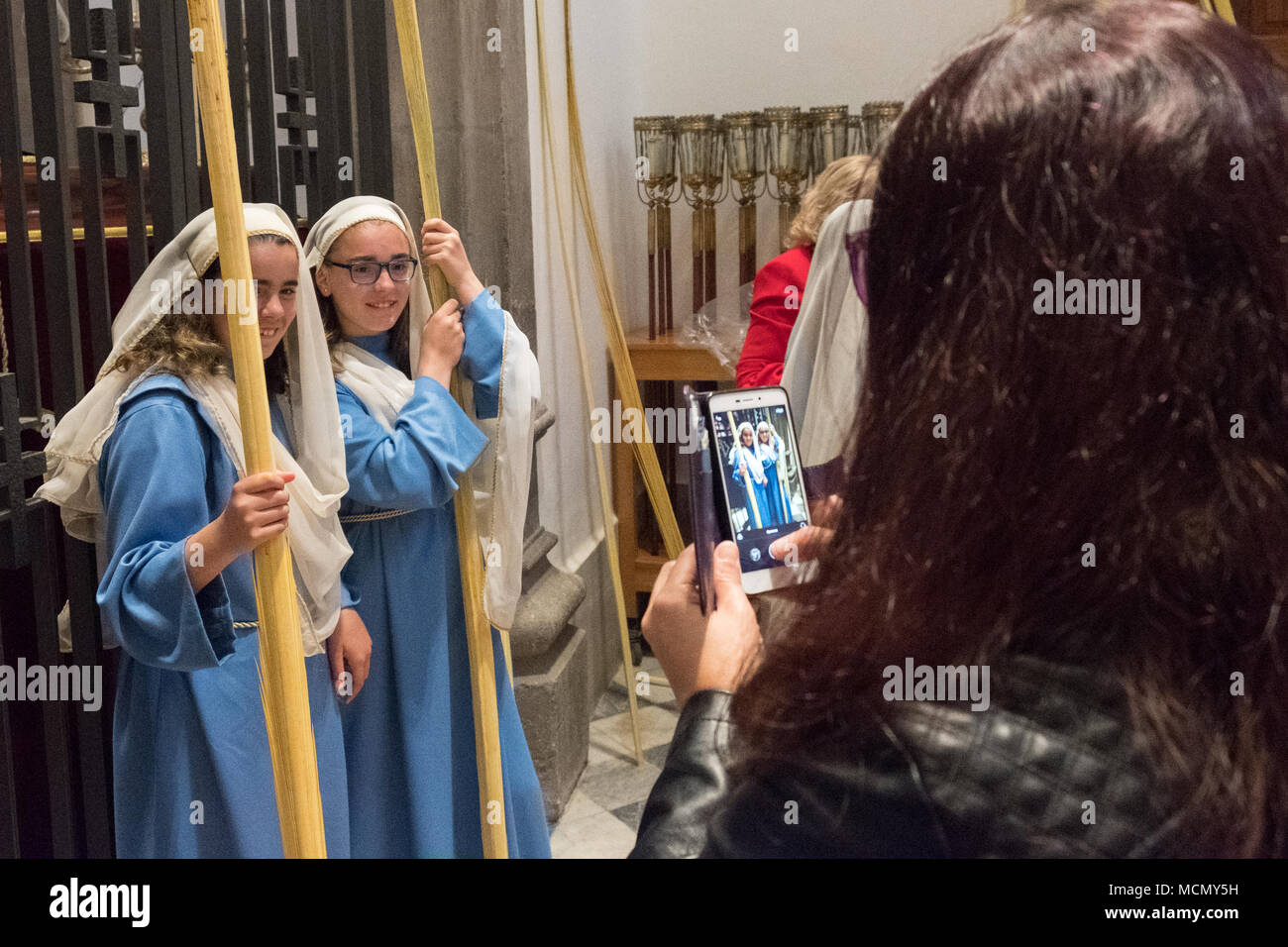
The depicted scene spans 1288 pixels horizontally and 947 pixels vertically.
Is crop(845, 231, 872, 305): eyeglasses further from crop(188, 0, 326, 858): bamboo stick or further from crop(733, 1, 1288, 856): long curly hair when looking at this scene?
crop(188, 0, 326, 858): bamboo stick

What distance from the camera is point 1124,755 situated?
521 mm

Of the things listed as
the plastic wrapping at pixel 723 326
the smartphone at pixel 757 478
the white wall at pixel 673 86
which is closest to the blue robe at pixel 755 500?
the smartphone at pixel 757 478

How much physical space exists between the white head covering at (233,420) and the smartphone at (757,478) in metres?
0.40

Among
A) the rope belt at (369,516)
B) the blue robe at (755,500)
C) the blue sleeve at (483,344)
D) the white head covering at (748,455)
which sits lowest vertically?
the rope belt at (369,516)

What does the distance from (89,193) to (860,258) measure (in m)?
0.84

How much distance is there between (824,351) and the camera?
50.7 inches

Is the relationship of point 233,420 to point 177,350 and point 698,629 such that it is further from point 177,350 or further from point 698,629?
point 698,629

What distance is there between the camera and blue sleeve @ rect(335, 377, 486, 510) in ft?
3.92

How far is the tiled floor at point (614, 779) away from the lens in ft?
6.27

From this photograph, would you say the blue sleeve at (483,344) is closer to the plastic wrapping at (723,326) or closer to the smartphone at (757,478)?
the smartphone at (757,478)

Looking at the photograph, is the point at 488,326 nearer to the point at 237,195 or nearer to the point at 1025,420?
the point at 237,195

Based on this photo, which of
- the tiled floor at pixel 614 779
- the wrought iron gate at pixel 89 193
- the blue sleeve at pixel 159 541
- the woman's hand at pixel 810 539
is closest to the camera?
the woman's hand at pixel 810 539

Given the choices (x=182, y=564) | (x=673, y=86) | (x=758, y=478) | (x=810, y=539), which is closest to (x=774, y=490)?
(x=758, y=478)
